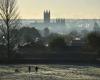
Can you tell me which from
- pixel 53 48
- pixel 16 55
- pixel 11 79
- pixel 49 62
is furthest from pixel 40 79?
pixel 53 48

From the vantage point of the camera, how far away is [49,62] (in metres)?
48.3

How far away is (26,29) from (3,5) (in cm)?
5065

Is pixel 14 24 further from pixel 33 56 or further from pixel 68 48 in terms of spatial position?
pixel 68 48

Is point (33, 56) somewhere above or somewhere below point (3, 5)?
below

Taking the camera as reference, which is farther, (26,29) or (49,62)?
(26,29)

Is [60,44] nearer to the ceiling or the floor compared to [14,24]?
nearer to the floor

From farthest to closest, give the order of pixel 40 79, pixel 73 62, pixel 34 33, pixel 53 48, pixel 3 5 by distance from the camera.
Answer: pixel 34 33
pixel 53 48
pixel 3 5
pixel 73 62
pixel 40 79

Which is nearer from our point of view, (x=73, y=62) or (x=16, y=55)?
(x=73, y=62)

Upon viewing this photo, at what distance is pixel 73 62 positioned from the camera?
4800 centimetres

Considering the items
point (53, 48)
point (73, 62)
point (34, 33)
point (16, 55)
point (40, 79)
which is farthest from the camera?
point (34, 33)

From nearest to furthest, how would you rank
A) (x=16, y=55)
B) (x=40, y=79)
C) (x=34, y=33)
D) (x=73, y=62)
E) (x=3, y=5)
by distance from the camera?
(x=40, y=79) < (x=73, y=62) < (x=16, y=55) < (x=3, y=5) < (x=34, y=33)

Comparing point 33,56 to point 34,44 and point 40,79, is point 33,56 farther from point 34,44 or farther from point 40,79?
point 40,79

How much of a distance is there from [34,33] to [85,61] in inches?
2273

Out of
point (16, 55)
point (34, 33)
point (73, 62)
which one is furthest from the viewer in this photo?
point (34, 33)
